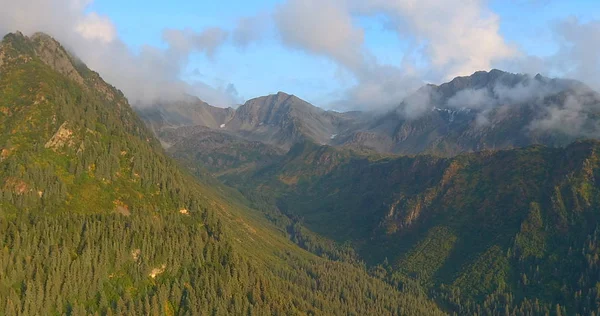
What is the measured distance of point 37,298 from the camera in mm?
199375

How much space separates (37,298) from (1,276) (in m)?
16.5

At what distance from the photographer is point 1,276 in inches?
7815

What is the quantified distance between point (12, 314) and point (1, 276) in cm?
1924

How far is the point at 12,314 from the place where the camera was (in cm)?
18750
